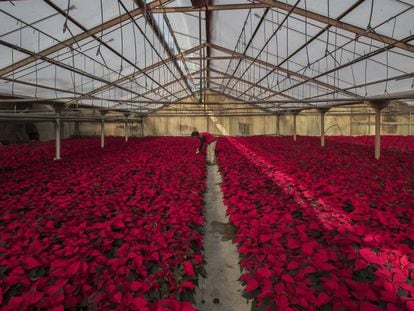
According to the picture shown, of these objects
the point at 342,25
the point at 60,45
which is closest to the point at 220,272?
the point at 342,25

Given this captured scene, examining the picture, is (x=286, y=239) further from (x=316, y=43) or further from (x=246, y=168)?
(x=316, y=43)

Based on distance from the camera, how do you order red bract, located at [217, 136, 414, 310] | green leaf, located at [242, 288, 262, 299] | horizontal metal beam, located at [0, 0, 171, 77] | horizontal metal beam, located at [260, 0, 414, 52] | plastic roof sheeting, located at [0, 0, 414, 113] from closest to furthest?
1. red bract, located at [217, 136, 414, 310]
2. green leaf, located at [242, 288, 262, 299]
3. plastic roof sheeting, located at [0, 0, 414, 113]
4. horizontal metal beam, located at [260, 0, 414, 52]
5. horizontal metal beam, located at [0, 0, 171, 77]

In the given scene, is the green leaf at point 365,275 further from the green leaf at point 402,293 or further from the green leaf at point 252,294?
the green leaf at point 252,294

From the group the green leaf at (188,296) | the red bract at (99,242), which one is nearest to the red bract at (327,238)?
the green leaf at (188,296)

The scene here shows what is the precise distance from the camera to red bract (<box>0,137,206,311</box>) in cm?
162

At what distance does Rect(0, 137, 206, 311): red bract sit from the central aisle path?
0.43ft

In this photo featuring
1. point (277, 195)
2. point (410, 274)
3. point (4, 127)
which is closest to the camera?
point (410, 274)

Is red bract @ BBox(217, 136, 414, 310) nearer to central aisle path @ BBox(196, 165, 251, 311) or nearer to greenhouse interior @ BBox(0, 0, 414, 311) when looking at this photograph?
greenhouse interior @ BBox(0, 0, 414, 311)

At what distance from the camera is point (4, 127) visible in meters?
14.4

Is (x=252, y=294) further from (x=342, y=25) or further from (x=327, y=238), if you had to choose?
(x=342, y=25)

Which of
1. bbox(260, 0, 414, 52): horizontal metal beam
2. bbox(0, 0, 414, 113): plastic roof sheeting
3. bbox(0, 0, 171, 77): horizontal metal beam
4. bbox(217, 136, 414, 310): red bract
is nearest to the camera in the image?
bbox(217, 136, 414, 310): red bract

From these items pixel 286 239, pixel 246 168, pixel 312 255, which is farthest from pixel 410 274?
pixel 246 168

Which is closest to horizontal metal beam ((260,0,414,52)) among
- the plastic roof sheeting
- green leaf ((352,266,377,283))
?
the plastic roof sheeting

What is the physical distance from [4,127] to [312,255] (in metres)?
17.6
